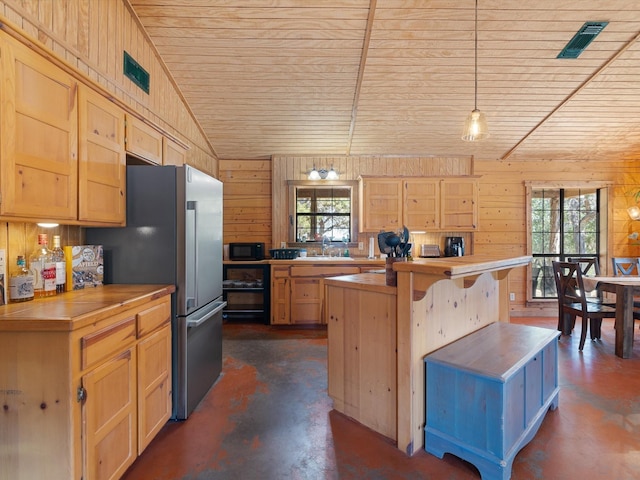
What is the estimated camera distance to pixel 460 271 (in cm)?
157

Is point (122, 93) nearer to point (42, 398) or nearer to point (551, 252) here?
point (42, 398)

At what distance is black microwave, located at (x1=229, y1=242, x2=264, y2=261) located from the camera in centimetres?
475

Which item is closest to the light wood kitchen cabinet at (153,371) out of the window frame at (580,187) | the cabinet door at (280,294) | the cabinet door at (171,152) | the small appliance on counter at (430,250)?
the cabinet door at (171,152)

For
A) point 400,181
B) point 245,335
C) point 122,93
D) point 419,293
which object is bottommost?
point 245,335

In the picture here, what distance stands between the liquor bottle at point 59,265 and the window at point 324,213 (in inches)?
131

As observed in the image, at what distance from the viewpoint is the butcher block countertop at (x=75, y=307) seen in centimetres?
125

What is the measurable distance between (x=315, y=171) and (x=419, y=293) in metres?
3.44

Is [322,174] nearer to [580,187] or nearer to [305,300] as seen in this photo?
[305,300]

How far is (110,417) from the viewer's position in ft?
4.83

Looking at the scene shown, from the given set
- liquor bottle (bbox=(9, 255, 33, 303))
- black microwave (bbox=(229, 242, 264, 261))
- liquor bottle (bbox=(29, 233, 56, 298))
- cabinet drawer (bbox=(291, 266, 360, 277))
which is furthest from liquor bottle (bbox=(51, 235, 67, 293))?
black microwave (bbox=(229, 242, 264, 261))

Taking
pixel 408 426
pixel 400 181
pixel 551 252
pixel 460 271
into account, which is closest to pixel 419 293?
pixel 460 271

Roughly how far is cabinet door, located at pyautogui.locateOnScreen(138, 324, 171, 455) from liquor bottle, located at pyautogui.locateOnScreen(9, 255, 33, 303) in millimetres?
602

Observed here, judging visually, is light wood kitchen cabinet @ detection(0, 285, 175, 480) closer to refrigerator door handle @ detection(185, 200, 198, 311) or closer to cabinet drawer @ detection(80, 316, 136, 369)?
cabinet drawer @ detection(80, 316, 136, 369)

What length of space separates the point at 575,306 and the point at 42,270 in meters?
4.92
